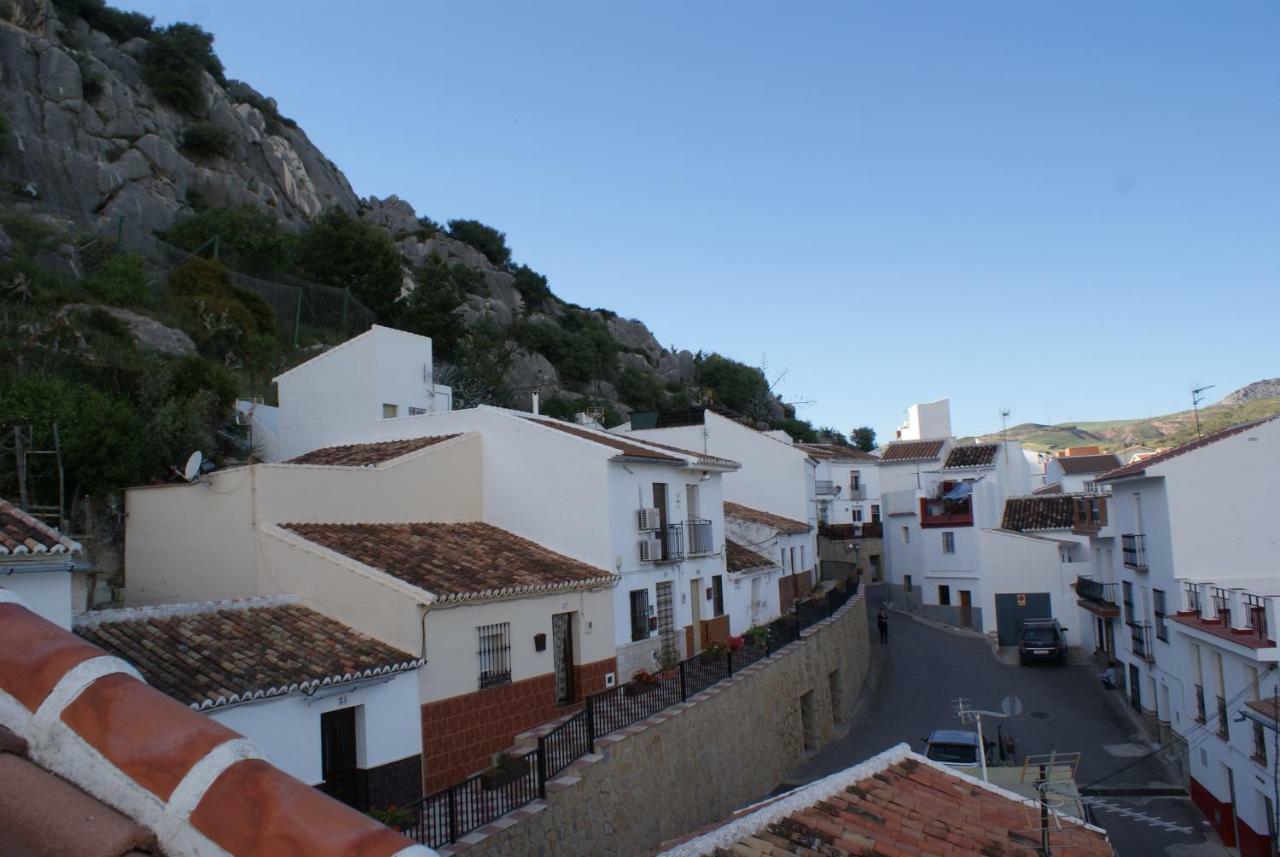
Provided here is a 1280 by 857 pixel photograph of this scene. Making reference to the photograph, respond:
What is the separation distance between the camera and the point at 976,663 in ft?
119

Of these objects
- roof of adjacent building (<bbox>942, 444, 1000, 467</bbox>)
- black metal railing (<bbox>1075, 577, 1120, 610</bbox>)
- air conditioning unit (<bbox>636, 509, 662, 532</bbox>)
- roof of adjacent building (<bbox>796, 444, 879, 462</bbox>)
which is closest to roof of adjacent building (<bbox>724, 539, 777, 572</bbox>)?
air conditioning unit (<bbox>636, 509, 662, 532</bbox>)

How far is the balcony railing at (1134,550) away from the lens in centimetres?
2618

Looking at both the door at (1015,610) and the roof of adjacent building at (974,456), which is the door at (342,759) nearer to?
the door at (1015,610)

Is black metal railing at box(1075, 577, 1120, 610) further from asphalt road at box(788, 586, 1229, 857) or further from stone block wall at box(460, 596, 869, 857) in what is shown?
stone block wall at box(460, 596, 869, 857)

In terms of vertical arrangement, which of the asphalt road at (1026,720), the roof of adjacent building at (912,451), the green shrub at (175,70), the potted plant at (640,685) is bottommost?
the asphalt road at (1026,720)

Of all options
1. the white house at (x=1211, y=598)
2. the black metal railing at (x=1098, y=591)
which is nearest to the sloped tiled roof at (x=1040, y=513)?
the black metal railing at (x=1098, y=591)

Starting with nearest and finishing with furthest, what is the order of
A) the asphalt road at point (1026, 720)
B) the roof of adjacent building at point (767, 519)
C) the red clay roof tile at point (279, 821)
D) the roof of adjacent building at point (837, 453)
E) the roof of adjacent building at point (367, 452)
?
the red clay roof tile at point (279, 821)
the roof of adjacent building at point (367, 452)
the asphalt road at point (1026, 720)
the roof of adjacent building at point (767, 519)
the roof of adjacent building at point (837, 453)

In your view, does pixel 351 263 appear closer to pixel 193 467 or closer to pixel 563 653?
pixel 193 467

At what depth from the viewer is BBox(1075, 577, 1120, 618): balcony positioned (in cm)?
3112

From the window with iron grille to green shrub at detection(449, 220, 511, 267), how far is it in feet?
199

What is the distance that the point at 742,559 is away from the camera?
95.1 ft

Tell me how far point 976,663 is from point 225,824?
125ft

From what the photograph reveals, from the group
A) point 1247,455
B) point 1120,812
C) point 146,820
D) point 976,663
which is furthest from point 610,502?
point 976,663

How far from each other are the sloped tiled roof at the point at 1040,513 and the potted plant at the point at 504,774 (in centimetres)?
3528
